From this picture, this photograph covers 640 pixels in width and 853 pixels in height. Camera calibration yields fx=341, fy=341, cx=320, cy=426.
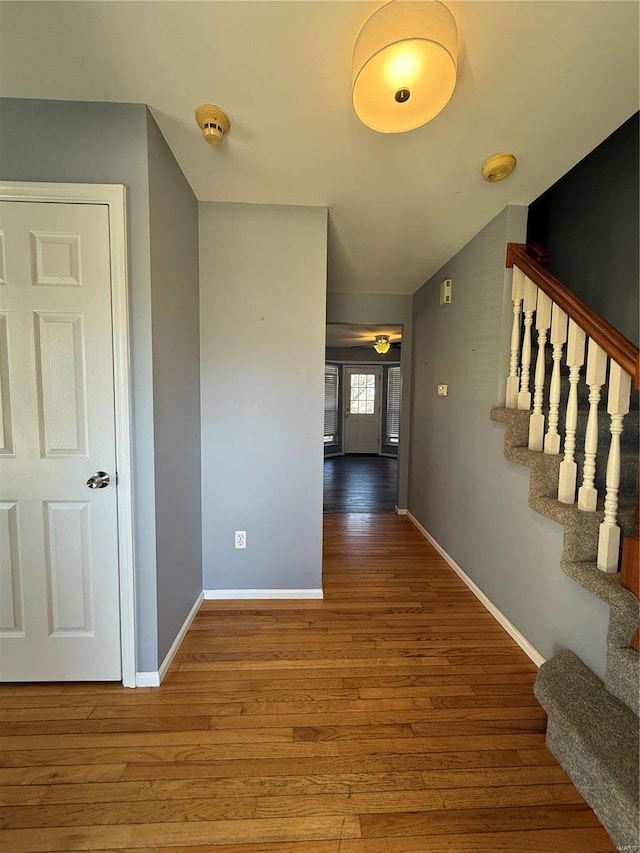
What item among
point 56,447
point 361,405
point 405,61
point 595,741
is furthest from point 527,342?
point 361,405

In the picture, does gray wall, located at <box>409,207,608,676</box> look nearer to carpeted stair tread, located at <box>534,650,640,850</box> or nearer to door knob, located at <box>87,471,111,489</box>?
carpeted stair tread, located at <box>534,650,640,850</box>

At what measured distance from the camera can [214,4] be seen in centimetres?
113

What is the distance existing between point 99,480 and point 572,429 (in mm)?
2179

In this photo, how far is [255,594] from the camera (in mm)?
2275

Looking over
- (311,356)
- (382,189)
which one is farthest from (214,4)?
(311,356)

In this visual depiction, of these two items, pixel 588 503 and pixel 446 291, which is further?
pixel 446 291

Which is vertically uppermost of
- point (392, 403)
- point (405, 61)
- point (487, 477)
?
point (405, 61)

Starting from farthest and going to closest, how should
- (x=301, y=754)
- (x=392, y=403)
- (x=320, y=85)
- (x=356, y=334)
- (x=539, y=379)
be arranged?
(x=392, y=403)
(x=356, y=334)
(x=539, y=379)
(x=320, y=85)
(x=301, y=754)

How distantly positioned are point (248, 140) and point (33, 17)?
0.79 m

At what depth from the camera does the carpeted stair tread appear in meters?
1.02

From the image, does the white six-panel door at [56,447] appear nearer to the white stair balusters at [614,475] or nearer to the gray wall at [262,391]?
the gray wall at [262,391]

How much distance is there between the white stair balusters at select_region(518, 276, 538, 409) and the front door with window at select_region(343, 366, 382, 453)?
19.1ft

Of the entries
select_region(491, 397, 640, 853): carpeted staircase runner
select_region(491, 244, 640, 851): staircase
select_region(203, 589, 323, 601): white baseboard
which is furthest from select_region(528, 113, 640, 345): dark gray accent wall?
select_region(203, 589, 323, 601): white baseboard

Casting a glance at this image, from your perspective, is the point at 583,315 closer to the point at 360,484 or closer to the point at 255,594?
the point at 255,594
